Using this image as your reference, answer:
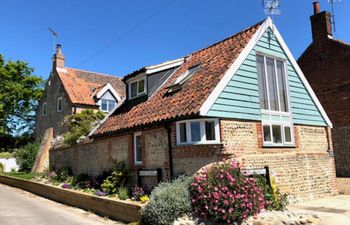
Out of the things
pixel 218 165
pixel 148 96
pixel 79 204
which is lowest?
pixel 79 204

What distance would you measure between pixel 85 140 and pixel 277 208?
1204cm

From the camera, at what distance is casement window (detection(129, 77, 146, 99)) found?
17264 mm

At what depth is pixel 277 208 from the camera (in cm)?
1031

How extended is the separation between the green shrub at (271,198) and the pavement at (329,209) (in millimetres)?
414

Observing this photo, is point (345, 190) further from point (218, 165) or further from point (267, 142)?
point (218, 165)

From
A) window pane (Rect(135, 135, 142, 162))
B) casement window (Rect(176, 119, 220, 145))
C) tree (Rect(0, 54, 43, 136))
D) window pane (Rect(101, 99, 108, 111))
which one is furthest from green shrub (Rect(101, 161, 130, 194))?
tree (Rect(0, 54, 43, 136))

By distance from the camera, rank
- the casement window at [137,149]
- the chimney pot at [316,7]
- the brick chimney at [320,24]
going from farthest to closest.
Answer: the chimney pot at [316,7], the brick chimney at [320,24], the casement window at [137,149]

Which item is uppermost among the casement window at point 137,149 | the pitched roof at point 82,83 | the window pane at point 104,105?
the pitched roof at point 82,83

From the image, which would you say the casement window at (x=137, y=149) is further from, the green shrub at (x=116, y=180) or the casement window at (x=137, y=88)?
the casement window at (x=137, y=88)

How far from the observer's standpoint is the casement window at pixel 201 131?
38.1 feet

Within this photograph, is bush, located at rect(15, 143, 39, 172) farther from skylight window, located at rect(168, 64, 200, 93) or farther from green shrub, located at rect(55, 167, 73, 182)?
skylight window, located at rect(168, 64, 200, 93)

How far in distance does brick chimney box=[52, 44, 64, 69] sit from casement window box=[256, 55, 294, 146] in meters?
23.9

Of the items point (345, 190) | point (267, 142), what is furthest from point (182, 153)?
point (345, 190)

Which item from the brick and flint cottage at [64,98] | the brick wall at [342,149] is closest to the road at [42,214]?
the brick and flint cottage at [64,98]
